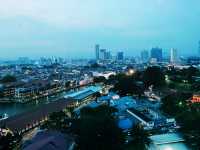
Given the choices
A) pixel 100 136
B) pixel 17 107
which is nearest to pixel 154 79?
pixel 17 107

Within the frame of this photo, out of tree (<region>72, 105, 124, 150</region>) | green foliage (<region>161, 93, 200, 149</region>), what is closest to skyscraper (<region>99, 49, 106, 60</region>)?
green foliage (<region>161, 93, 200, 149</region>)

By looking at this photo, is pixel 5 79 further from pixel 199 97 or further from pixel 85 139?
pixel 85 139

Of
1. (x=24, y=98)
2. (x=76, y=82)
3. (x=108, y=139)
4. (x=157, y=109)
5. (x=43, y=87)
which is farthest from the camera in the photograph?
(x=76, y=82)

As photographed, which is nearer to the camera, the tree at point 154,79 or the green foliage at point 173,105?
the green foliage at point 173,105

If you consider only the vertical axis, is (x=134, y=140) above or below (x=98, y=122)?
below

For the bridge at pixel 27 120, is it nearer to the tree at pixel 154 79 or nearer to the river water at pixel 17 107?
the river water at pixel 17 107

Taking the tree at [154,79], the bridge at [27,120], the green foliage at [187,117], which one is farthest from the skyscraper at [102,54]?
the green foliage at [187,117]

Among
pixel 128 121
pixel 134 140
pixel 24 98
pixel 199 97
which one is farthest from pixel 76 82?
pixel 134 140

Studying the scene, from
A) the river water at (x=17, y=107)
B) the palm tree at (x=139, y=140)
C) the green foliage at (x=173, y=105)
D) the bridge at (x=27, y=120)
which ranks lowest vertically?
the river water at (x=17, y=107)

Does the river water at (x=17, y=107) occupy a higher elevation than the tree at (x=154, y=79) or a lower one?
lower
